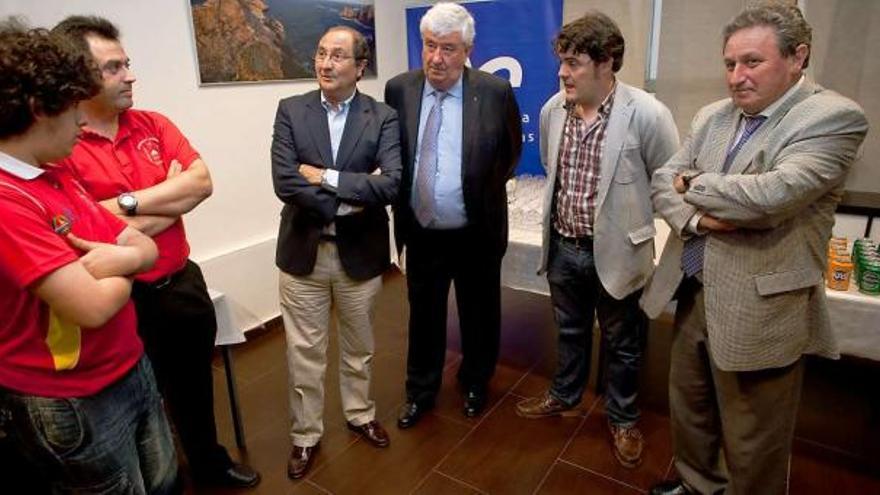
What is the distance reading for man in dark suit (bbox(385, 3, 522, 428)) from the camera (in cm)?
204

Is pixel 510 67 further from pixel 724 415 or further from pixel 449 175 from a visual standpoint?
pixel 724 415

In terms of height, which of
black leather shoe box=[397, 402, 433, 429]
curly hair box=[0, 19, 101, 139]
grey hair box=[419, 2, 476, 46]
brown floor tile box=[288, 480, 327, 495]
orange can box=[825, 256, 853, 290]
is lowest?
brown floor tile box=[288, 480, 327, 495]

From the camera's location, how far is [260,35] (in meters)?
3.08

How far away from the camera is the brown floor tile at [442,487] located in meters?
1.96

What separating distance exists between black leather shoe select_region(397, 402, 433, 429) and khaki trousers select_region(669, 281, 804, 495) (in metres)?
1.06

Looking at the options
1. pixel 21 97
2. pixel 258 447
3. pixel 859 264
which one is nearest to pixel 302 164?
pixel 21 97

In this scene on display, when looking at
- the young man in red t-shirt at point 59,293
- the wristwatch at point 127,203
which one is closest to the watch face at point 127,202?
the wristwatch at point 127,203

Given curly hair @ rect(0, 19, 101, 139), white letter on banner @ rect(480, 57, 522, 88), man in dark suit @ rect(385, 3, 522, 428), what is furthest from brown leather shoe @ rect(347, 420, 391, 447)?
white letter on banner @ rect(480, 57, 522, 88)

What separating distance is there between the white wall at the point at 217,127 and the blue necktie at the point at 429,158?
1459mm

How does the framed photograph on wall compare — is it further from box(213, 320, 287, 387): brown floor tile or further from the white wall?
box(213, 320, 287, 387): brown floor tile

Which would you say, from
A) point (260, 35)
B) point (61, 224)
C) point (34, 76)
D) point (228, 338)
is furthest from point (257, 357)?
point (34, 76)

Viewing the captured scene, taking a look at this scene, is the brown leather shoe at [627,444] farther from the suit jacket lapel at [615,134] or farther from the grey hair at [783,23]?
the grey hair at [783,23]

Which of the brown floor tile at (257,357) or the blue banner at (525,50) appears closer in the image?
the brown floor tile at (257,357)

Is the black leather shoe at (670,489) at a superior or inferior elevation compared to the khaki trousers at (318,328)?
inferior
